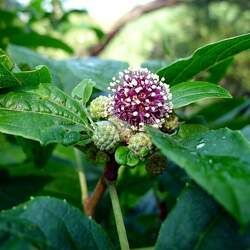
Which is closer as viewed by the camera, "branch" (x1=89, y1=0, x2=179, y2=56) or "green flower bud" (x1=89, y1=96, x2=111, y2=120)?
"green flower bud" (x1=89, y1=96, x2=111, y2=120)

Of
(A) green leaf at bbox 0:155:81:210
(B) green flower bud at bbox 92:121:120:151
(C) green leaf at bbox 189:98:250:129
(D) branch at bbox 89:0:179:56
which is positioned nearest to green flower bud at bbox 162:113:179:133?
(B) green flower bud at bbox 92:121:120:151

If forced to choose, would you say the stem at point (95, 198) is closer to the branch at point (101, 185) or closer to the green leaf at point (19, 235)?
the branch at point (101, 185)

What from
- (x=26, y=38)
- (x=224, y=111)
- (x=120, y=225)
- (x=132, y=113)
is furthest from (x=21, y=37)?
(x=120, y=225)

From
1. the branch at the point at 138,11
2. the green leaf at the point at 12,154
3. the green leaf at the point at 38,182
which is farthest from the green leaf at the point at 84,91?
the branch at the point at 138,11

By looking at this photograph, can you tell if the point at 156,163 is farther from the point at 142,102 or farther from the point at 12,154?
the point at 12,154

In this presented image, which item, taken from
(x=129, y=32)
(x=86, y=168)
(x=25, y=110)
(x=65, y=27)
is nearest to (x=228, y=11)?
(x=129, y=32)

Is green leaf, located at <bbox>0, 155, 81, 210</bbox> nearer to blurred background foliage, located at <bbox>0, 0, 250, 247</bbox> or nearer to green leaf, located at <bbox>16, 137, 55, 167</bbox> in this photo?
blurred background foliage, located at <bbox>0, 0, 250, 247</bbox>

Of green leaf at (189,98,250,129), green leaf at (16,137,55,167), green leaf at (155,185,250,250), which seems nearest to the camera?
green leaf at (155,185,250,250)
